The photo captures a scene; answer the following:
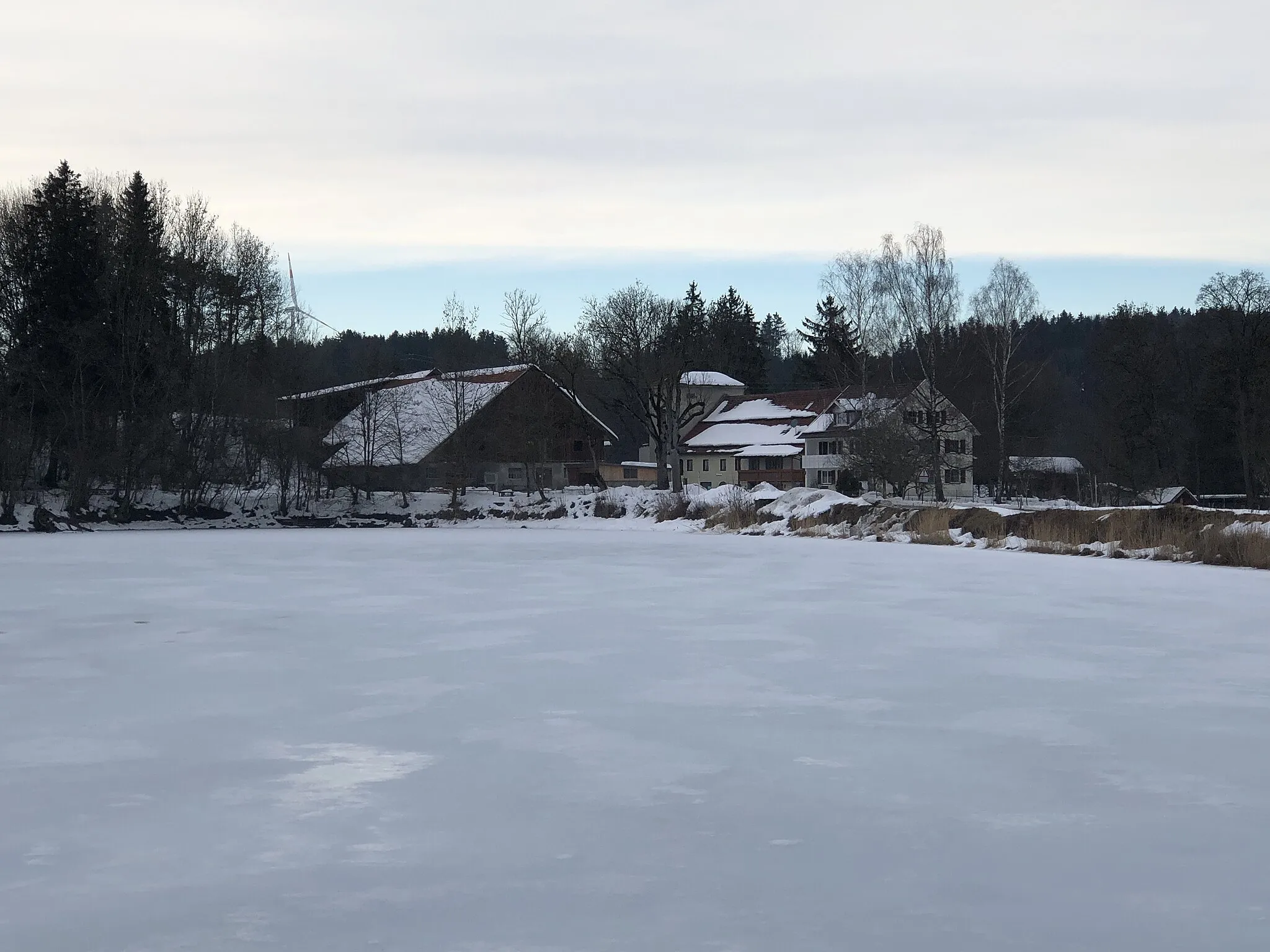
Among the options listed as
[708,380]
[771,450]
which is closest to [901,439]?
[771,450]

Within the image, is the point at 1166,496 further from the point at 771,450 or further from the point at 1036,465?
the point at 771,450

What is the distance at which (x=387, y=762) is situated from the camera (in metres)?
5.49

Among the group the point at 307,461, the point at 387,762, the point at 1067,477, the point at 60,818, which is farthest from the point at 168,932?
the point at 1067,477

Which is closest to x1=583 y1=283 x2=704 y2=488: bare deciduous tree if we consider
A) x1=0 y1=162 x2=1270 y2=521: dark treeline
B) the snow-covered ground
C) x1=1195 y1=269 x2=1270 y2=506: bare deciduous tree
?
x1=0 y1=162 x2=1270 y2=521: dark treeline

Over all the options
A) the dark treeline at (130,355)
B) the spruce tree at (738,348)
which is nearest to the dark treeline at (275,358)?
the dark treeline at (130,355)

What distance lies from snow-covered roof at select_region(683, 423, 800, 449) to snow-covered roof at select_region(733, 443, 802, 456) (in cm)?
40

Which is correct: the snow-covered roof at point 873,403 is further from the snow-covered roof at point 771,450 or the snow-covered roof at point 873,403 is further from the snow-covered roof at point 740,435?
the snow-covered roof at point 740,435

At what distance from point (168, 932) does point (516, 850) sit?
1211 millimetres

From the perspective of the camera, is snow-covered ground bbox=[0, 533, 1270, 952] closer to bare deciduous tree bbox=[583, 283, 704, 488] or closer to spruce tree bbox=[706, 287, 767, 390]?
bare deciduous tree bbox=[583, 283, 704, 488]

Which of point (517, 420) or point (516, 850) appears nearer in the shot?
point (516, 850)

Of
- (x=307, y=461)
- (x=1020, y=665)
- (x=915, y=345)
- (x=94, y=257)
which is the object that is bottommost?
(x=1020, y=665)

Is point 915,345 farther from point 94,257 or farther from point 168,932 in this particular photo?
point 168,932

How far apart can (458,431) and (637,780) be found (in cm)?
4168

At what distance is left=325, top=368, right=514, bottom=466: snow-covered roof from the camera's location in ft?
154
